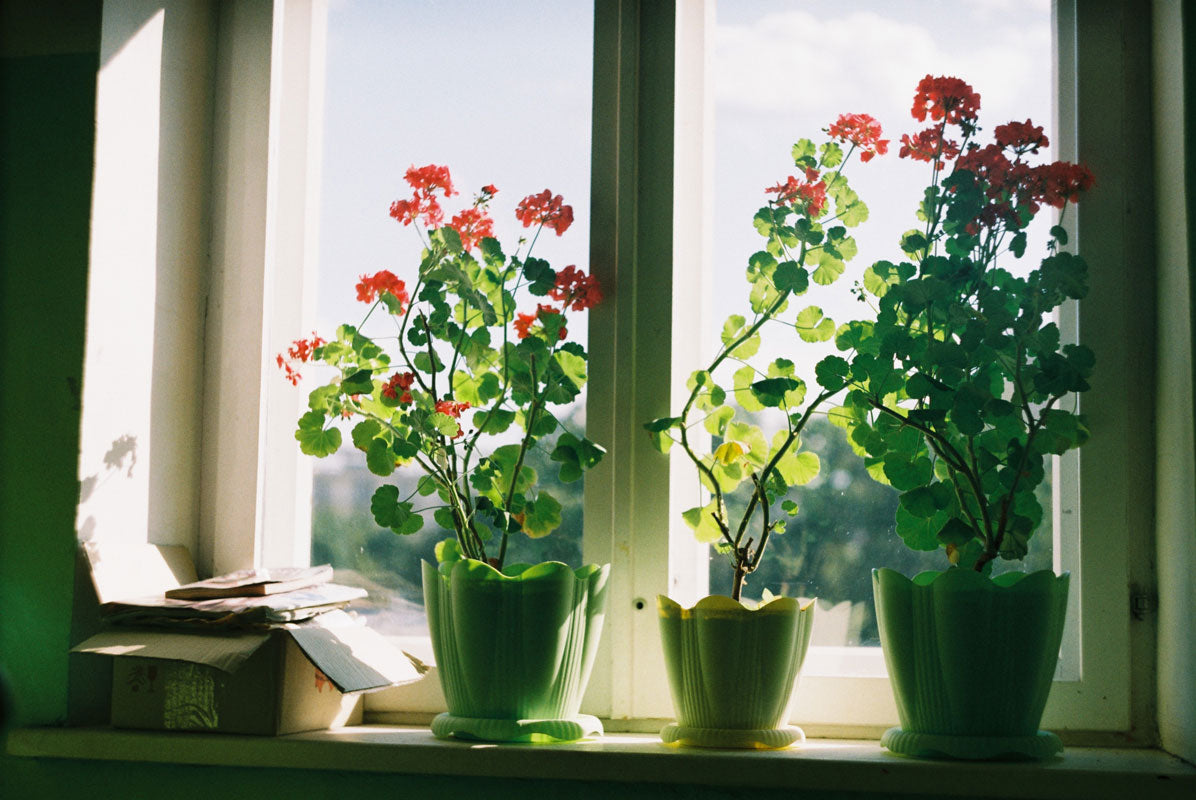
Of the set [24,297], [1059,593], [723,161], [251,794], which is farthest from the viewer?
[723,161]

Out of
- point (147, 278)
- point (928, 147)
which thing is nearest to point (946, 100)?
point (928, 147)

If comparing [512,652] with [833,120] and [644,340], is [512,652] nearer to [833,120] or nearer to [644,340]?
[644,340]

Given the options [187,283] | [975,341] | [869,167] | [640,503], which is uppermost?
[869,167]

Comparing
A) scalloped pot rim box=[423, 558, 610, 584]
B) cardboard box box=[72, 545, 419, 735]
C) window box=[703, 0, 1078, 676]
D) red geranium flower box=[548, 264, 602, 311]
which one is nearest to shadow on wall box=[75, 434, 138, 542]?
cardboard box box=[72, 545, 419, 735]

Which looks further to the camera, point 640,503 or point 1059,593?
point 640,503

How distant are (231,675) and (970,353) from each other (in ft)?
3.82

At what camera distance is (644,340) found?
1.77 meters

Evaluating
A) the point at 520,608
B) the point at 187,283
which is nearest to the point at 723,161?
the point at 520,608

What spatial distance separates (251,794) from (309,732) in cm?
12

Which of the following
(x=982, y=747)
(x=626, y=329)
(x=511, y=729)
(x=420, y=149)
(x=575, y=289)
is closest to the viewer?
(x=982, y=747)

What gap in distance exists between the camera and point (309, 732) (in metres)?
1.63

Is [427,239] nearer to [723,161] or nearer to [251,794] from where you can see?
[723,161]

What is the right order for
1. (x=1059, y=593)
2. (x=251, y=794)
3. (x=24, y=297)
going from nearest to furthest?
(x=1059, y=593) → (x=251, y=794) → (x=24, y=297)

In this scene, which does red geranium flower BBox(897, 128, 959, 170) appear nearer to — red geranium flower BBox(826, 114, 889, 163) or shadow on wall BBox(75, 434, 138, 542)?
red geranium flower BBox(826, 114, 889, 163)
